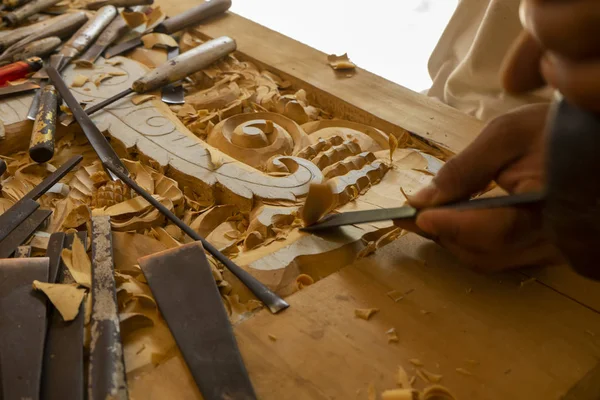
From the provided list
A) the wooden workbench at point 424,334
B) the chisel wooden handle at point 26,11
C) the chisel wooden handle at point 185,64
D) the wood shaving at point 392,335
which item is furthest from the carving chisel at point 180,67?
the wood shaving at point 392,335

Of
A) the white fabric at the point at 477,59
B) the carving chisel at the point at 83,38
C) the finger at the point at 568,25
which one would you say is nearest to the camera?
the finger at the point at 568,25

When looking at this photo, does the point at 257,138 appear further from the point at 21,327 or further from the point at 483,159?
→ the point at 21,327

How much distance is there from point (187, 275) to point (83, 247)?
25 centimetres

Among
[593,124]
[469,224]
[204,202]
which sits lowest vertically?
[204,202]

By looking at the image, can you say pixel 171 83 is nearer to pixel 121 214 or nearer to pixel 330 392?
Result: pixel 121 214

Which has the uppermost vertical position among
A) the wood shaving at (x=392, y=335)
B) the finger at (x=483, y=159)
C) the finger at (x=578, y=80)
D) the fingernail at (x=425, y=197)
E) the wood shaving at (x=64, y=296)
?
the finger at (x=578, y=80)

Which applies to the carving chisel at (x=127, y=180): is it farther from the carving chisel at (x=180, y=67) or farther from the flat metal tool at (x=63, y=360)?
the flat metal tool at (x=63, y=360)

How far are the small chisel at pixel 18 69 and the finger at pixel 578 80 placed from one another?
1.67 m

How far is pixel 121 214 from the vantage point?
1.21m

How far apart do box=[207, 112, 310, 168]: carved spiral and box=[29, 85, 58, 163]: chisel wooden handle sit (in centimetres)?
41

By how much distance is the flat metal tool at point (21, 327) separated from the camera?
2.62 feet

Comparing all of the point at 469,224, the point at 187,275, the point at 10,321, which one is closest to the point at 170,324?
the point at 187,275

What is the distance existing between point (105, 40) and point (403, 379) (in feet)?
5.49

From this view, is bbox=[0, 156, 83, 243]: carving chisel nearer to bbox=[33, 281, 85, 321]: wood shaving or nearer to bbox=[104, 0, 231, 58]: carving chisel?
bbox=[33, 281, 85, 321]: wood shaving
